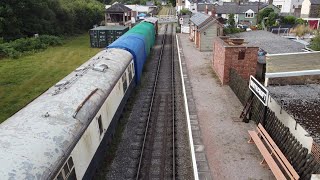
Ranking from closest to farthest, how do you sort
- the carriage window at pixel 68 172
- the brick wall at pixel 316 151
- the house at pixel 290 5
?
the carriage window at pixel 68 172 → the brick wall at pixel 316 151 → the house at pixel 290 5

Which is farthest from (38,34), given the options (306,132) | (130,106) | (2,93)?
(306,132)

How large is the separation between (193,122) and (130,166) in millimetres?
3683

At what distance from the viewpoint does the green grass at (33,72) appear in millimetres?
18141

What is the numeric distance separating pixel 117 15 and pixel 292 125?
43606 millimetres

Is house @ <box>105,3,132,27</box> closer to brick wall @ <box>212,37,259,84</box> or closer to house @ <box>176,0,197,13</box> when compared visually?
house @ <box>176,0,197,13</box>

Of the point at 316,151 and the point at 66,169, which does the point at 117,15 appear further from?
the point at 316,151

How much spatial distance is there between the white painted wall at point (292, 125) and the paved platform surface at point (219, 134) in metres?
1.46

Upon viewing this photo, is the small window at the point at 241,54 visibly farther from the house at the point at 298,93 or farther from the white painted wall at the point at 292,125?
the white painted wall at the point at 292,125

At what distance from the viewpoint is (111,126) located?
1184 centimetres

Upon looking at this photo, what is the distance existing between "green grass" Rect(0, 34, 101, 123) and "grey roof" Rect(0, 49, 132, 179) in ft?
25.5

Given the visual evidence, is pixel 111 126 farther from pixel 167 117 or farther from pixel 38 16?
pixel 38 16

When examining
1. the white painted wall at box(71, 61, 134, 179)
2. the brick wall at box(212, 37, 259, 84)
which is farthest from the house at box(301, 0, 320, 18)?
the white painted wall at box(71, 61, 134, 179)

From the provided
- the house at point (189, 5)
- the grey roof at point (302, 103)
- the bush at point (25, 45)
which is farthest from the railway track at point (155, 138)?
the house at point (189, 5)

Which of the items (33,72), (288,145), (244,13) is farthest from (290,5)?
(288,145)
